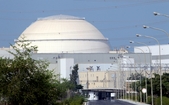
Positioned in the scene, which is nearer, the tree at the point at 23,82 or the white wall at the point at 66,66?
the tree at the point at 23,82

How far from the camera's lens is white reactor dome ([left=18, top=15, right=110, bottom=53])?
6540 inches

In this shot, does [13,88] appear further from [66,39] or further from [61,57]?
[66,39]

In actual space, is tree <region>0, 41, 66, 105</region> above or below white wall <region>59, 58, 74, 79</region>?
below

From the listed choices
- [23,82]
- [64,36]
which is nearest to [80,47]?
[64,36]

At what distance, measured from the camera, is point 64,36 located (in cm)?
16662

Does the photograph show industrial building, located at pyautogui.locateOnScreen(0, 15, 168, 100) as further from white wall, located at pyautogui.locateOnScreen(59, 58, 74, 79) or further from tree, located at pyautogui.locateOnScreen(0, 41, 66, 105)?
tree, located at pyautogui.locateOnScreen(0, 41, 66, 105)

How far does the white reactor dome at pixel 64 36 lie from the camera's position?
16612 centimetres

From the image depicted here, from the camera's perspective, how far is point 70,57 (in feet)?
520

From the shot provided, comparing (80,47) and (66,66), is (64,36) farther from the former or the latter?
(66,66)

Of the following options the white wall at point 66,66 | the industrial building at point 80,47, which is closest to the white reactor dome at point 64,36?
the industrial building at point 80,47

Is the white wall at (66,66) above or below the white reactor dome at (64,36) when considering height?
below

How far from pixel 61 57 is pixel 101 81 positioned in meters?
11.0

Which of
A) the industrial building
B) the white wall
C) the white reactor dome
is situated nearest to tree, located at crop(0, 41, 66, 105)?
the white wall

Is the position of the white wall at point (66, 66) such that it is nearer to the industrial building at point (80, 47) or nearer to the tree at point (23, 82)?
the industrial building at point (80, 47)
